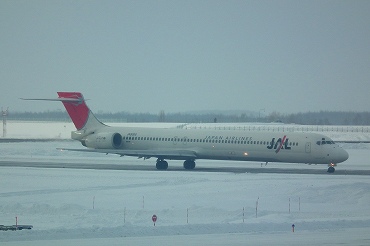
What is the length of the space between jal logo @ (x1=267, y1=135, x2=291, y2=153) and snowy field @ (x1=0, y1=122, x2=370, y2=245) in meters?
3.44

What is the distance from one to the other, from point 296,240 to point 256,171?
21209 mm

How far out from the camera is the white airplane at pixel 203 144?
130 ft

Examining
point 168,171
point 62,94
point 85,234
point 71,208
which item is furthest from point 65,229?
point 62,94

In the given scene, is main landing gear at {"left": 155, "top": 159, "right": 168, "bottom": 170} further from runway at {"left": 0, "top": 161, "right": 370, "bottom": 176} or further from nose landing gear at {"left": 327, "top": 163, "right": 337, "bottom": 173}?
nose landing gear at {"left": 327, "top": 163, "right": 337, "bottom": 173}

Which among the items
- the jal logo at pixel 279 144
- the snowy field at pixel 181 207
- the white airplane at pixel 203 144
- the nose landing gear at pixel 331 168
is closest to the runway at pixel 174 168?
the nose landing gear at pixel 331 168

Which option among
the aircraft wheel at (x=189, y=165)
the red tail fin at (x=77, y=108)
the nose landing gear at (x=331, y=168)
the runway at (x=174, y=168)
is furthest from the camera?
the red tail fin at (x=77, y=108)

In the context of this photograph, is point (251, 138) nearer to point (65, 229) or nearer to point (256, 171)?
point (256, 171)

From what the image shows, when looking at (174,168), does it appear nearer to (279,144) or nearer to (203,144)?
(203,144)

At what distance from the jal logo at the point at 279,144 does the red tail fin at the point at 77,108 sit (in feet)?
47.4

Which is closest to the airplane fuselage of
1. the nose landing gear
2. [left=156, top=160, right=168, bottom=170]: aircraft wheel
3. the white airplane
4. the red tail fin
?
the white airplane

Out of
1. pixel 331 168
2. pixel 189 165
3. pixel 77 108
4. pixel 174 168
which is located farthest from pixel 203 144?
pixel 77 108

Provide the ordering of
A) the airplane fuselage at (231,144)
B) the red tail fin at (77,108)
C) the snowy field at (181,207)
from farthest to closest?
1. the red tail fin at (77,108)
2. the airplane fuselage at (231,144)
3. the snowy field at (181,207)

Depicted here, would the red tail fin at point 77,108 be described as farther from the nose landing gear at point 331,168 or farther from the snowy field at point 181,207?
the nose landing gear at point 331,168

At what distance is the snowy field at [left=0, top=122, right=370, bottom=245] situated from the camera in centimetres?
1903
